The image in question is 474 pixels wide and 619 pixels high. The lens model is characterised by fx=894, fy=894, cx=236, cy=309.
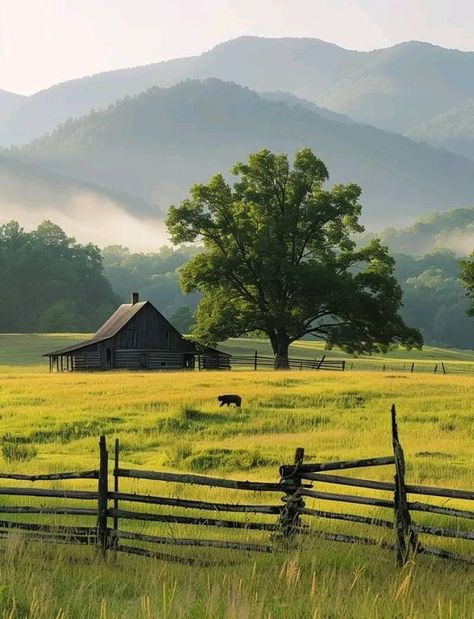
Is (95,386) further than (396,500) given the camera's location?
Yes

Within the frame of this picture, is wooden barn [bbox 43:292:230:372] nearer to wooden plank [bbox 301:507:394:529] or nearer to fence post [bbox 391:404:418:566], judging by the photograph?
wooden plank [bbox 301:507:394:529]

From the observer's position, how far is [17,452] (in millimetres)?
24312

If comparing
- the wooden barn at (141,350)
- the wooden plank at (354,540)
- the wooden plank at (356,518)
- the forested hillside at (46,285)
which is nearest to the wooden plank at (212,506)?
the wooden plank at (356,518)

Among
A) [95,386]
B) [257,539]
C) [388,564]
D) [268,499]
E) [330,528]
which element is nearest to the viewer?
[388,564]

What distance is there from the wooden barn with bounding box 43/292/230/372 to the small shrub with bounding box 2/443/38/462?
46266mm

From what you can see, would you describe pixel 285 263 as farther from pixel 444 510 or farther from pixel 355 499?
pixel 444 510

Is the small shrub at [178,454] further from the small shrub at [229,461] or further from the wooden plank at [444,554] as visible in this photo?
the wooden plank at [444,554]

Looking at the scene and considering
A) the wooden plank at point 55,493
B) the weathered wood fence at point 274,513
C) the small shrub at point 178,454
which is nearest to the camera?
the weathered wood fence at point 274,513

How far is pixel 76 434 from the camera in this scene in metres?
28.7

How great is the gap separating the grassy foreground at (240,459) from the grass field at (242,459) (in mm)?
41

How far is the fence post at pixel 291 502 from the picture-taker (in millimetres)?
12188

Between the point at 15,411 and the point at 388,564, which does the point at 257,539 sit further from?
the point at 15,411

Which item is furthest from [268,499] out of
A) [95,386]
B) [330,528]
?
[95,386]

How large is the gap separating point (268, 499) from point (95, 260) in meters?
147
